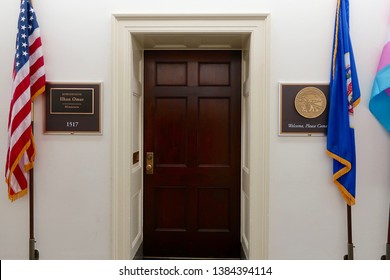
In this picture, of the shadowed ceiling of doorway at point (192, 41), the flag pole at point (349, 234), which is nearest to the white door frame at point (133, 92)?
the shadowed ceiling of doorway at point (192, 41)

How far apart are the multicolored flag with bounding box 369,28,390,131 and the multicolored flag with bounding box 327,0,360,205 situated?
140mm

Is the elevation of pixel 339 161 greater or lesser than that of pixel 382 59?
lesser

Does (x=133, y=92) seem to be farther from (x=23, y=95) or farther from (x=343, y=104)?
(x=343, y=104)

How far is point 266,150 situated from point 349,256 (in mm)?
1041

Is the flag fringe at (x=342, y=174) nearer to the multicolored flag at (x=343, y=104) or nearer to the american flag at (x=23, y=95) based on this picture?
the multicolored flag at (x=343, y=104)

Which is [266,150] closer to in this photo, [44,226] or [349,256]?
[349,256]

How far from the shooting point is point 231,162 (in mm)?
2959

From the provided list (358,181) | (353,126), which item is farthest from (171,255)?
(353,126)

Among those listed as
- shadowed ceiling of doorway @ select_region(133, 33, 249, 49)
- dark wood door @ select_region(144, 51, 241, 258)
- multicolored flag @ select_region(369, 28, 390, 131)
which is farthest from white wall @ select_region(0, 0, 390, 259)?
dark wood door @ select_region(144, 51, 241, 258)

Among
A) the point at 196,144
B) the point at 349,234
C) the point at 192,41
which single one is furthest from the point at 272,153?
the point at 192,41

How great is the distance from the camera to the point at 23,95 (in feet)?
7.81

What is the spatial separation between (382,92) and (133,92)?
1953 millimetres

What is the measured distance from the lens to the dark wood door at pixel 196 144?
2.95 meters

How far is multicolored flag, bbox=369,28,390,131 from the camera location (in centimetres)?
234
